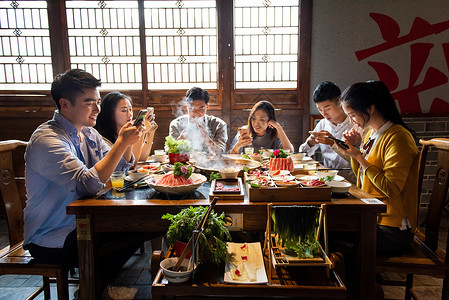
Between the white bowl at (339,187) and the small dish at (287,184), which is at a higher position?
the small dish at (287,184)

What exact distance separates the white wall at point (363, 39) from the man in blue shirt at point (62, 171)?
3.80 metres

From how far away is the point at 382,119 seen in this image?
244cm

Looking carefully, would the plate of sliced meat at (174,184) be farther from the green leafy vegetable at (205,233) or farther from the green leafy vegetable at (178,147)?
the green leafy vegetable at (178,147)

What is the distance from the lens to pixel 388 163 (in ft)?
7.34

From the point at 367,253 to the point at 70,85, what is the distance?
2318 mm

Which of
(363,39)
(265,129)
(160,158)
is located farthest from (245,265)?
Result: (363,39)

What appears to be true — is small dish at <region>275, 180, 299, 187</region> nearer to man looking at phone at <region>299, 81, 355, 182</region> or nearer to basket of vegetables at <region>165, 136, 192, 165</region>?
basket of vegetables at <region>165, 136, 192, 165</region>

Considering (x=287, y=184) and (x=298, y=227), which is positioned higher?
(x=287, y=184)

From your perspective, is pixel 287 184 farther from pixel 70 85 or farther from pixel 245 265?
pixel 70 85

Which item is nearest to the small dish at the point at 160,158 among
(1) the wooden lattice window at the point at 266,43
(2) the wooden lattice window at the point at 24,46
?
(1) the wooden lattice window at the point at 266,43

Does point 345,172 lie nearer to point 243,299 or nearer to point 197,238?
point 243,299

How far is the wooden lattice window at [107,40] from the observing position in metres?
5.12

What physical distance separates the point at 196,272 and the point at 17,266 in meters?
1.32

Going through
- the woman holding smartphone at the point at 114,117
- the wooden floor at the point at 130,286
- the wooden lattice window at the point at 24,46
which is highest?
the wooden lattice window at the point at 24,46
